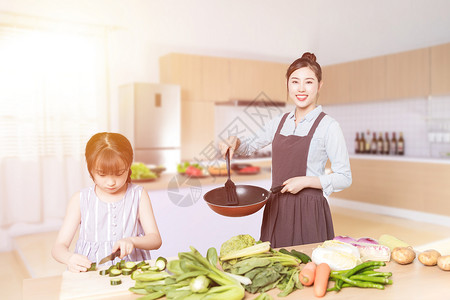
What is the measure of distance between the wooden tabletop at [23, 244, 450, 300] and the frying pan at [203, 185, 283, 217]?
45cm

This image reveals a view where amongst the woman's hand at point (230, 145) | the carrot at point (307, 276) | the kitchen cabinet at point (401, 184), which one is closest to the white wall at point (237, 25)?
the kitchen cabinet at point (401, 184)

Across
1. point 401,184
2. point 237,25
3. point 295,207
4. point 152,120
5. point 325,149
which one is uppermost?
point 237,25

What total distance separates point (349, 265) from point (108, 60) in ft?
14.4

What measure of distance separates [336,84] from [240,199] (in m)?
5.15

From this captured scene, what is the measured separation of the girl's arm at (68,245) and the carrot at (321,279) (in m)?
0.70

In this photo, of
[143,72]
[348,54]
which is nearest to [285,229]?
[143,72]

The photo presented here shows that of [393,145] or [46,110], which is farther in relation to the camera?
[393,145]

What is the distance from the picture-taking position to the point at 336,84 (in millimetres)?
6500

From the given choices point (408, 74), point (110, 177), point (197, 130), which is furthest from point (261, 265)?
point (408, 74)

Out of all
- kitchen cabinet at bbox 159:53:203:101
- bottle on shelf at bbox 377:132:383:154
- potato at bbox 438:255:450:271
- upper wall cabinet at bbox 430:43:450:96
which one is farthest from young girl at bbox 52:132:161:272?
bottle on shelf at bbox 377:132:383:154

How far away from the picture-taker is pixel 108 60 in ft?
16.5

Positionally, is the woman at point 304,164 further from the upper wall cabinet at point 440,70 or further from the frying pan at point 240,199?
the upper wall cabinet at point 440,70

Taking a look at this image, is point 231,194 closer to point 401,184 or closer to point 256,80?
point 401,184

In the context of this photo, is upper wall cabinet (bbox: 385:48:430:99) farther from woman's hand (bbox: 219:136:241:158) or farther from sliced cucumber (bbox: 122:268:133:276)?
sliced cucumber (bbox: 122:268:133:276)
